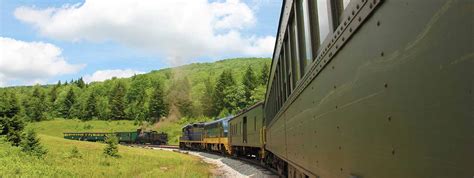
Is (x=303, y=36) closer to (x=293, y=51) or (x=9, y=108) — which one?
(x=293, y=51)

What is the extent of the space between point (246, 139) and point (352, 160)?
18.1 metres

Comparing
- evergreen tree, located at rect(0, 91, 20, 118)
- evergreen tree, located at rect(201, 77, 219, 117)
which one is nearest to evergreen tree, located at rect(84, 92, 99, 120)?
evergreen tree, located at rect(201, 77, 219, 117)

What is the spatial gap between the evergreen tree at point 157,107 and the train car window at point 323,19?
319 ft

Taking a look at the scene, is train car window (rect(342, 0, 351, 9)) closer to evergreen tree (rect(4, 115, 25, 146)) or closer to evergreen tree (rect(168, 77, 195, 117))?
evergreen tree (rect(4, 115, 25, 146))

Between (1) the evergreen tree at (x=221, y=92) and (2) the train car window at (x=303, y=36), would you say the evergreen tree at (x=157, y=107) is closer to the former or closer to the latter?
(1) the evergreen tree at (x=221, y=92)

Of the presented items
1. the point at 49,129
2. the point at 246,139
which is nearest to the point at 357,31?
the point at 246,139

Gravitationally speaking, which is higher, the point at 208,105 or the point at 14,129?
the point at 208,105

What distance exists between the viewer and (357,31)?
2.24 meters

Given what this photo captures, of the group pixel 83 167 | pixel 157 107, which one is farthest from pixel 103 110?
pixel 83 167

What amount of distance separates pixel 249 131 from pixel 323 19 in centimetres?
1579

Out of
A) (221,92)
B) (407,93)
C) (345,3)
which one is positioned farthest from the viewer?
(221,92)

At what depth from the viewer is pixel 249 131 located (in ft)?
61.8

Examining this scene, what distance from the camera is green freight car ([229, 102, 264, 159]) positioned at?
15.9 m

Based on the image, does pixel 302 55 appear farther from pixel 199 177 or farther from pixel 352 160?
pixel 199 177
